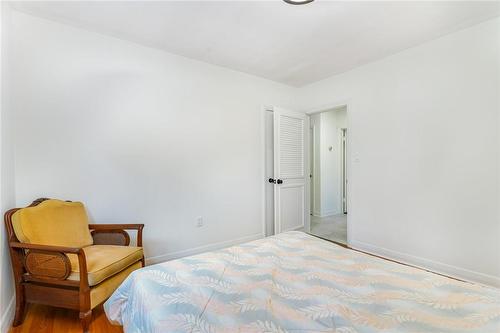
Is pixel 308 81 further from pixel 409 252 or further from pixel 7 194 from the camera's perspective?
pixel 7 194

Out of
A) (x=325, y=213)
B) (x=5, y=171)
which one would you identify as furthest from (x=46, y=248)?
(x=325, y=213)

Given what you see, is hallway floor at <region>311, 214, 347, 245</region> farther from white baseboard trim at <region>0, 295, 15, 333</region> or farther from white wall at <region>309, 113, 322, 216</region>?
white baseboard trim at <region>0, 295, 15, 333</region>

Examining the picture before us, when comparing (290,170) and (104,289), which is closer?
(104,289)

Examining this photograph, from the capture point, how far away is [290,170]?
3.66 m

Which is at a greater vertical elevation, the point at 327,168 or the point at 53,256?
the point at 327,168

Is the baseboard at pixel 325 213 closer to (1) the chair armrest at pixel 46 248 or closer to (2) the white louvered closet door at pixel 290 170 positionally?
(2) the white louvered closet door at pixel 290 170

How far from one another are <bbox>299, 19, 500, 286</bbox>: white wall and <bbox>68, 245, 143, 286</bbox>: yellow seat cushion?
2.75 m

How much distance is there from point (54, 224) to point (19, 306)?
58cm

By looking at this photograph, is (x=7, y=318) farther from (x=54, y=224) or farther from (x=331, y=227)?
(x=331, y=227)

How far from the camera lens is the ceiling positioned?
1.96 metres

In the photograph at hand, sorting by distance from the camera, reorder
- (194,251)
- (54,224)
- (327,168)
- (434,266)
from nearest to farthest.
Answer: (54,224)
(434,266)
(194,251)
(327,168)

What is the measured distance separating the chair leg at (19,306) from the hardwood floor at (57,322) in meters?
0.04

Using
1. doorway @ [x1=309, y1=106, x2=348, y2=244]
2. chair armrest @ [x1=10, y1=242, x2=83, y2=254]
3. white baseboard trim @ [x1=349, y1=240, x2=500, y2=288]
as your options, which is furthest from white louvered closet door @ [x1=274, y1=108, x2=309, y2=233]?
chair armrest @ [x1=10, y1=242, x2=83, y2=254]

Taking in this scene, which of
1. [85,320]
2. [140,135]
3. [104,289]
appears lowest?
[85,320]
